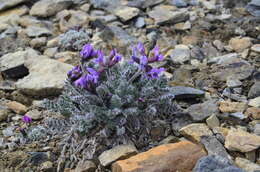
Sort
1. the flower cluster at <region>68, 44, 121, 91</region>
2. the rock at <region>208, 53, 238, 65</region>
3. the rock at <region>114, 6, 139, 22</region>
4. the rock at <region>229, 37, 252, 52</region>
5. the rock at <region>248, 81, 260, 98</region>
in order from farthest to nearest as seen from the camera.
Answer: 1. the rock at <region>114, 6, 139, 22</region>
2. the rock at <region>229, 37, 252, 52</region>
3. the rock at <region>208, 53, 238, 65</region>
4. the rock at <region>248, 81, 260, 98</region>
5. the flower cluster at <region>68, 44, 121, 91</region>

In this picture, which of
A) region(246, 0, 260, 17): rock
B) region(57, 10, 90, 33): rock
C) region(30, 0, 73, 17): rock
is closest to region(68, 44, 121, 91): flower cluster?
region(57, 10, 90, 33): rock

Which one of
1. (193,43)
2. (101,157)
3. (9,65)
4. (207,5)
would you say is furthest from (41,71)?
(207,5)

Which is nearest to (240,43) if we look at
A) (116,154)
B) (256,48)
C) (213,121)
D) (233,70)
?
(256,48)

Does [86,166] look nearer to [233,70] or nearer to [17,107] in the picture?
[17,107]

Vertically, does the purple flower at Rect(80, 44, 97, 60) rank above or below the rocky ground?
above

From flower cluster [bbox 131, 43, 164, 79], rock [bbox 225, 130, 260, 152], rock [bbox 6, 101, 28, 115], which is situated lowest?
rock [bbox 6, 101, 28, 115]

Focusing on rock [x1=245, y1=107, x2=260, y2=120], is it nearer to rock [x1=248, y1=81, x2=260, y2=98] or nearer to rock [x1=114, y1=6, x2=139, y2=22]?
rock [x1=248, y1=81, x2=260, y2=98]
